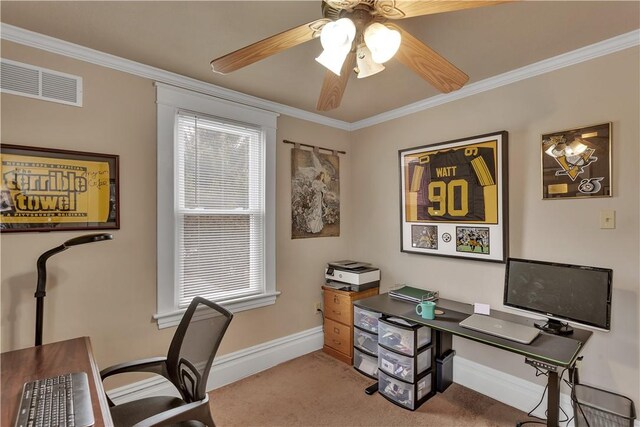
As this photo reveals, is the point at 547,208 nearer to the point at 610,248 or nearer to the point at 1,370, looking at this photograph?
the point at 610,248

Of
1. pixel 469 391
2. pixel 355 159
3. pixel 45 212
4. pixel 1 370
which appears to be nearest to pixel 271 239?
pixel 355 159

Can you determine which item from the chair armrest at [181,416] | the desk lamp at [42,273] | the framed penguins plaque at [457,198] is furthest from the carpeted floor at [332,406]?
the desk lamp at [42,273]

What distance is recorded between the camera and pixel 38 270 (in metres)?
1.69

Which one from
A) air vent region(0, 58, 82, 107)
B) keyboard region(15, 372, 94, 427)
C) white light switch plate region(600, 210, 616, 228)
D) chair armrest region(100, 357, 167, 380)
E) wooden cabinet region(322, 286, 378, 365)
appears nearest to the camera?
keyboard region(15, 372, 94, 427)

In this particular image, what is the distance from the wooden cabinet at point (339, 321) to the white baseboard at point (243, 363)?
6.9 inches

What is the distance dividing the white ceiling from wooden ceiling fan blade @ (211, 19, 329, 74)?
1.21ft

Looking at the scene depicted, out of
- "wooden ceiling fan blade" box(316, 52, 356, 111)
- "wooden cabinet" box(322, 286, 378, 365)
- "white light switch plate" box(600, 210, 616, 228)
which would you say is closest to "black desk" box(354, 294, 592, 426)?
"wooden cabinet" box(322, 286, 378, 365)

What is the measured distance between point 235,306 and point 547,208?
2433 mm

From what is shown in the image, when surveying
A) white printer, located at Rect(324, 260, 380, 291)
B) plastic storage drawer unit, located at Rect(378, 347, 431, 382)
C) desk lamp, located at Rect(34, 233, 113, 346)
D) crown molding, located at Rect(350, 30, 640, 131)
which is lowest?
plastic storage drawer unit, located at Rect(378, 347, 431, 382)

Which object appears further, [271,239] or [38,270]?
[271,239]

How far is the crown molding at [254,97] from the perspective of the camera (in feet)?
5.91

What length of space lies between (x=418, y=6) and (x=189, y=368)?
6.00 ft

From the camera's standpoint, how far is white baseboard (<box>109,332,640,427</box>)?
214 cm

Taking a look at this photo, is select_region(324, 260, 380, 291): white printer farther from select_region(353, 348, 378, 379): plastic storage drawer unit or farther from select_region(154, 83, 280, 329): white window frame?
select_region(154, 83, 280, 329): white window frame
